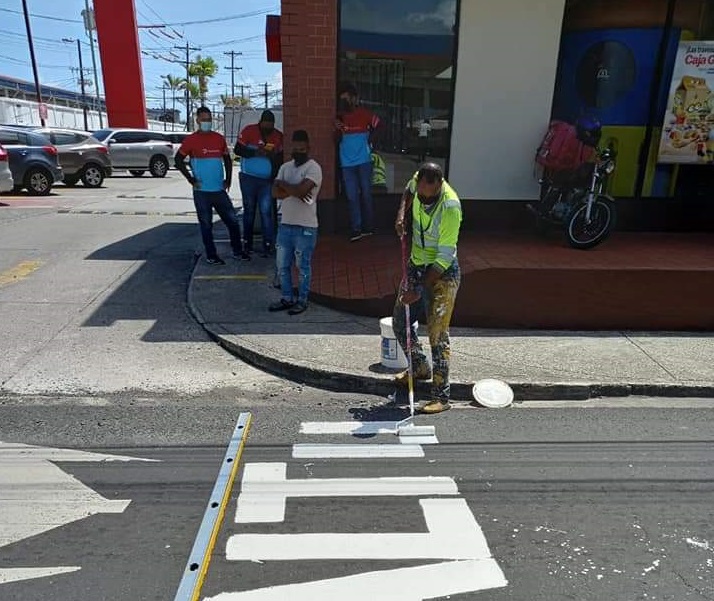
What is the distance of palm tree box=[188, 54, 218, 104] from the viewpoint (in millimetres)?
71750

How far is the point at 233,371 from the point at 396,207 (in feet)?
13.2

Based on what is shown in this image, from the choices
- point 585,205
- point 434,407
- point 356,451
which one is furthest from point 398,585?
point 585,205

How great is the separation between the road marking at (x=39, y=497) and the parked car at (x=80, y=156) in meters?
16.1

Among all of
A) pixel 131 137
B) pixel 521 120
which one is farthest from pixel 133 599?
pixel 131 137

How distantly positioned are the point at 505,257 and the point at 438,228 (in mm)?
2639

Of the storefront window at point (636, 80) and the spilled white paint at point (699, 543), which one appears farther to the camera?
the storefront window at point (636, 80)

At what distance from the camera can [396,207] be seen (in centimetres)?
802

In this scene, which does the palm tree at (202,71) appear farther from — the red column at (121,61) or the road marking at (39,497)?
the road marking at (39,497)

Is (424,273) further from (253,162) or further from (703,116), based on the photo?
(703,116)

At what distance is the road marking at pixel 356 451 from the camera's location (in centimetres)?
356

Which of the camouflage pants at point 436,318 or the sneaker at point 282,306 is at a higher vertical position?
the camouflage pants at point 436,318

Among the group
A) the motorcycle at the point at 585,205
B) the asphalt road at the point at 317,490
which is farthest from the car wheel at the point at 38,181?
the motorcycle at the point at 585,205

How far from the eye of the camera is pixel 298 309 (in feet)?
19.9

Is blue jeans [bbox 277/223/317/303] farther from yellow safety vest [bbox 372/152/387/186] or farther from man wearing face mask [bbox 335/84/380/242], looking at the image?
yellow safety vest [bbox 372/152/387/186]
